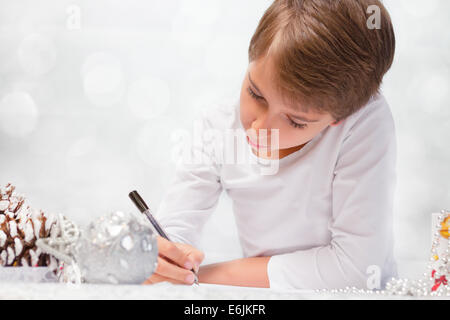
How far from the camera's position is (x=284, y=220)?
571 mm

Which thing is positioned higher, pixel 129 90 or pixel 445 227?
pixel 129 90

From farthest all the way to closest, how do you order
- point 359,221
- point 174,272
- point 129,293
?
1. point 359,221
2. point 174,272
3. point 129,293

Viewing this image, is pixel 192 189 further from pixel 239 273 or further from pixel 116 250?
pixel 116 250

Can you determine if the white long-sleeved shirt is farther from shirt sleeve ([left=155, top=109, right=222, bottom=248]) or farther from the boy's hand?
the boy's hand

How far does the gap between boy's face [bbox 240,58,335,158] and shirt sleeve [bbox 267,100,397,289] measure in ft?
0.20

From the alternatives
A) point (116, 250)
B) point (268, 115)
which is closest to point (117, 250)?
point (116, 250)

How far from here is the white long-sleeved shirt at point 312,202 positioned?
0.52 meters

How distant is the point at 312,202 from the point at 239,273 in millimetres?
123

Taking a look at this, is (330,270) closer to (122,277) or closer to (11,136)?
A: (122,277)

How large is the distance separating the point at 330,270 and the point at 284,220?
87mm

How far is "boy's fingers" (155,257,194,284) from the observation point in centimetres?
39

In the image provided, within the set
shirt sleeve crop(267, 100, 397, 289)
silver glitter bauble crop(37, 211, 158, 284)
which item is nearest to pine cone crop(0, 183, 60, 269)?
silver glitter bauble crop(37, 211, 158, 284)

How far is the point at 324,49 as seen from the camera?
1.42 ft

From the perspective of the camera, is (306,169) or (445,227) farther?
(306,169)
